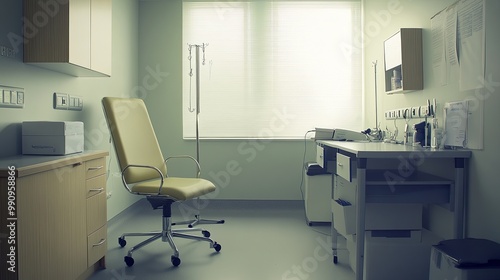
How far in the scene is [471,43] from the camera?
86.1 inches

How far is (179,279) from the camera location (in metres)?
2.41

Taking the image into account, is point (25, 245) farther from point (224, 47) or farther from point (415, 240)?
point (224, 47)

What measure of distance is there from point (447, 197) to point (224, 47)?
9.81 ft

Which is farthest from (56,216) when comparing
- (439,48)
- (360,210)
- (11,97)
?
(439,48)

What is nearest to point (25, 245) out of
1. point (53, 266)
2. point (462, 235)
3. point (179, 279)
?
point (53, 266)

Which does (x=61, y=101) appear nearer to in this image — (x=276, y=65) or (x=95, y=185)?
(x=95, y=185)

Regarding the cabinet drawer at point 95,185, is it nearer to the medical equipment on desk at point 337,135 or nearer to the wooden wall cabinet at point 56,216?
the wooden wall cabinet at point 56,216

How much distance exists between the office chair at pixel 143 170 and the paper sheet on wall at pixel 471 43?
6.33 ft

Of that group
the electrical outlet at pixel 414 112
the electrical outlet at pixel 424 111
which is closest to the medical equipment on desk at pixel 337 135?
the electrical outlet at pixel 414 112

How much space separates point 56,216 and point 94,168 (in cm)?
51

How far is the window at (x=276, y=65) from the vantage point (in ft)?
14.4

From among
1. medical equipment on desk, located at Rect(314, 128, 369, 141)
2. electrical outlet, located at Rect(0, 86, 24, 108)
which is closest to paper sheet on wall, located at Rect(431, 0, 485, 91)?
medical equipment on desk, located at Rect(314, 128, 369, 141)

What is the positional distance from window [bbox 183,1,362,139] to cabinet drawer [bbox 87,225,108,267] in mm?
2163

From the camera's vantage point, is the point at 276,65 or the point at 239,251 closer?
the point at 239,251
